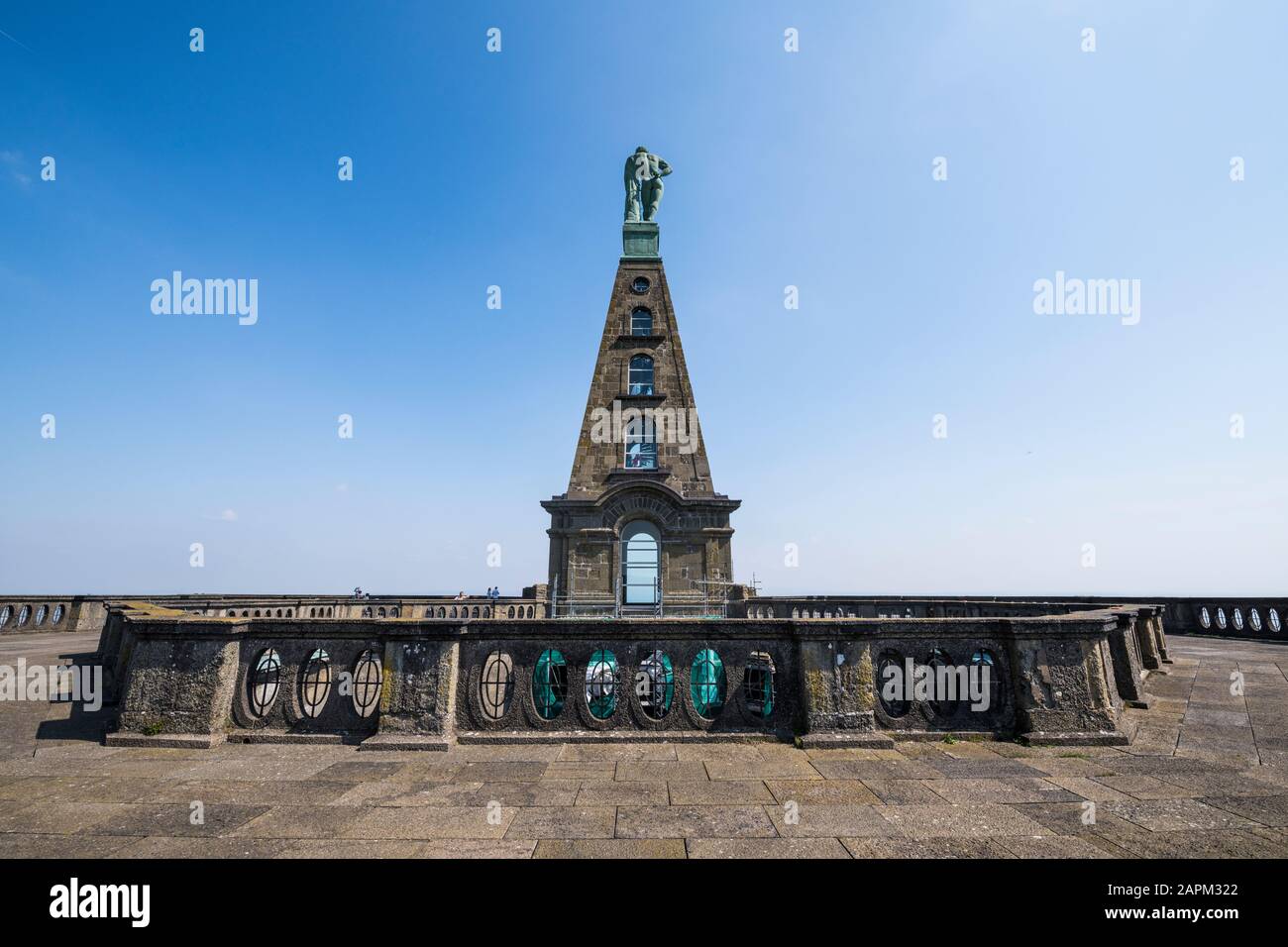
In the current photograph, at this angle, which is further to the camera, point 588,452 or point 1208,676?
point 588,452

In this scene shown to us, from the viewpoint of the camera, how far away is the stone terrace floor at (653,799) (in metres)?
3.59

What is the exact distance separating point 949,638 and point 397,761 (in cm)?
591

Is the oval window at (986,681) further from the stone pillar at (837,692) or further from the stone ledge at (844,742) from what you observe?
the stone ledge at (844,742)

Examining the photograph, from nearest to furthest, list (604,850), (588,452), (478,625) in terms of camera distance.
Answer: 1. (604,850)
2. (478,625)
3. (588,452)

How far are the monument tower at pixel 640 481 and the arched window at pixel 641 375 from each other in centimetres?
4

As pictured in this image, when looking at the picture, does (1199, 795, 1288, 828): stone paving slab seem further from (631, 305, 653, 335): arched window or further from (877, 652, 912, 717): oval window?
(631, 305, 653, 335): arched window

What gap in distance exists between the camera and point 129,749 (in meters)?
5.76

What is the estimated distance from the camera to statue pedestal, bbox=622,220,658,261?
69.7 ft

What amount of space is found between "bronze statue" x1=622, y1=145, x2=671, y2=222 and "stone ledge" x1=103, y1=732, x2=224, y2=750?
809 inches

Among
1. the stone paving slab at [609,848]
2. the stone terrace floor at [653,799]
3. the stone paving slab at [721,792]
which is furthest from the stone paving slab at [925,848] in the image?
the stone paving slab at [609,848]

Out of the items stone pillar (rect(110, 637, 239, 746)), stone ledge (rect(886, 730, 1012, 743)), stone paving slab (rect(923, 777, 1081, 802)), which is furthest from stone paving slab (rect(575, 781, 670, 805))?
stone pillar (rect(110, 637, 239, 746))

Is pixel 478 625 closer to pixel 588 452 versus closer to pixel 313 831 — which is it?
pixel 313 831

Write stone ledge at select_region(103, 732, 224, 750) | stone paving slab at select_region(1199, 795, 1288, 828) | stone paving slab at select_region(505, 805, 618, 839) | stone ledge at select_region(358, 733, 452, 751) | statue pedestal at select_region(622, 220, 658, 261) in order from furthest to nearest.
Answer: statue pedestal at select_region(622, 220, 658, 261)
stone ledge at select_region(103, 732, 224, 750)
stone ledge at select_region(358, 733, 452, 751)
stone paving slab at select_region(1199, 795, 1288, 828)
stone paving slab at select_region(505, 805, 618, 839)
